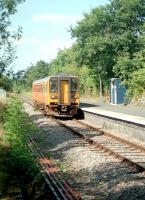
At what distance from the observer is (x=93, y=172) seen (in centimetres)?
1313

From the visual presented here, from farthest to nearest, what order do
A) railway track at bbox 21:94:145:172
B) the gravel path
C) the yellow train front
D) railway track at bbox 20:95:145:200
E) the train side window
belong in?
the train side window
the yellow train front
railway track at bbox 21:94:145:172
railway track at bbox 20:95:145:200
the gravel path

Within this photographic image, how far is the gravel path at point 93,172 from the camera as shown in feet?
35.3

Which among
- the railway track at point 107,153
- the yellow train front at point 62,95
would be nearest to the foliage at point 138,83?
the yellow train front at point 62,95

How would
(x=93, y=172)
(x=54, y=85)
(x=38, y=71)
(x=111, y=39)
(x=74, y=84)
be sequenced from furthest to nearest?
1. (x=38, y=71)
2. (x=111, y=39)
3. (x=74, y=84)
4. (x=54, y=85)
5. (x=93, y=172)

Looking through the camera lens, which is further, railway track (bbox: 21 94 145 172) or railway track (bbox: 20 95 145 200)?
railway track (bbox: 21 94 145 172)


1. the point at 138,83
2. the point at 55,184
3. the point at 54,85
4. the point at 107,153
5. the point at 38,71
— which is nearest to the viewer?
the point at 55,184

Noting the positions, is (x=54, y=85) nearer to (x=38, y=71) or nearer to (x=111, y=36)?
(x=111, y=36)

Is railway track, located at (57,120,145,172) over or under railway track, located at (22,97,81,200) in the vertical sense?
over

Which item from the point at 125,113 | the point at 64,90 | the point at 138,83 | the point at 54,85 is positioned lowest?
the point at 125,113

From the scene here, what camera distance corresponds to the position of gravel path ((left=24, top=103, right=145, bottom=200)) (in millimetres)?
10766

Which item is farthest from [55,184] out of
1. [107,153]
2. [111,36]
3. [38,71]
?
[38,71]

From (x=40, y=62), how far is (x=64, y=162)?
165353mm

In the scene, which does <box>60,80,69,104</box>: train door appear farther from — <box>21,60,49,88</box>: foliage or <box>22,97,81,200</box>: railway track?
<box>21,60,49,88</box>: foliage

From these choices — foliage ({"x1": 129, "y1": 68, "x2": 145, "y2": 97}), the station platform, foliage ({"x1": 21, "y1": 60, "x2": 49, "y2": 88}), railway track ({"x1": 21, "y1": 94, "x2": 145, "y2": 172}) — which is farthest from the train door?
foliage ({"x1": 21, "y1": 60, "x2": 49, "y2": 88})
